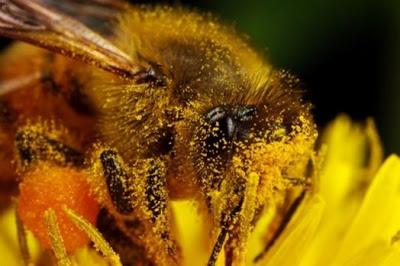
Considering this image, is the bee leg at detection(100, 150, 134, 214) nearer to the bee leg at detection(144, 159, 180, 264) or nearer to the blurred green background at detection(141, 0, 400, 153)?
the bee leg at detection(144, 159, 180, 264)

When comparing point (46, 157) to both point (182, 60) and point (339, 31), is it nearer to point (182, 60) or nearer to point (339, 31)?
point (182, 60)

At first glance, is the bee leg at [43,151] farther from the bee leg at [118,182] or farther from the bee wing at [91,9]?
the bee wing at [91,9]

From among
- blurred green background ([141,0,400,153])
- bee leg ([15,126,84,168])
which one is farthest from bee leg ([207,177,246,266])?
blurred green background ([141,0,400,153])

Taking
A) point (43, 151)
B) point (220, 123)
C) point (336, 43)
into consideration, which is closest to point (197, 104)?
point (220, 123)

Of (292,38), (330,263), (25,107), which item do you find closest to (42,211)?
(25,107)

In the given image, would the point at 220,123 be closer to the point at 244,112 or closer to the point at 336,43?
the point at 244,112

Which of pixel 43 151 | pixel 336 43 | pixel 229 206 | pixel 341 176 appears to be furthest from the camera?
pixel 336 43
